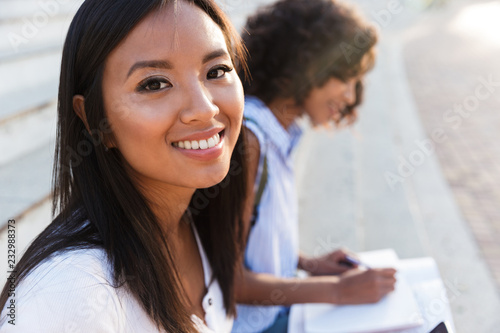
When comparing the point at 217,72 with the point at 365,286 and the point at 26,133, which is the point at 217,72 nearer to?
the point at 365,286

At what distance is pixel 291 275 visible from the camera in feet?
7.13

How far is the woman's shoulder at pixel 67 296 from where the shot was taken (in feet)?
3.26

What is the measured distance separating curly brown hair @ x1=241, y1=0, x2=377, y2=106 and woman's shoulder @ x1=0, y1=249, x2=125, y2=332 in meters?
1.38

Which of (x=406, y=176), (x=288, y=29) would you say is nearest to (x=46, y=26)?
(x=288, y=29)

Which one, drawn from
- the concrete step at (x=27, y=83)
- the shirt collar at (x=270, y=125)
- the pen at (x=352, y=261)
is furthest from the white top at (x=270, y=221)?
the concrete step at (x=27, y=83)

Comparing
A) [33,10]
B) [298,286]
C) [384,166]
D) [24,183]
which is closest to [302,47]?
[298,286]

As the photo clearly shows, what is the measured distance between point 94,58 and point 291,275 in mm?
1376

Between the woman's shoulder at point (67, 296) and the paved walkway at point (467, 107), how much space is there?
3.08m

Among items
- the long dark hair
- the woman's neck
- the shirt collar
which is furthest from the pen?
the long dark hair

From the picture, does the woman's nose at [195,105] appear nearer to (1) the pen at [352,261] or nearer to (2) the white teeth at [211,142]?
(2) the white teeth at [211,142]

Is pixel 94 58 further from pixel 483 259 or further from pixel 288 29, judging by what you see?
pixel 483 259

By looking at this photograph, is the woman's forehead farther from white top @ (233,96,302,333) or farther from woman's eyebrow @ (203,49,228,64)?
white top @ (233,96,302,333)

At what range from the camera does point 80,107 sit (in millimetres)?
1259

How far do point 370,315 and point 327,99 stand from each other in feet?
3.56
